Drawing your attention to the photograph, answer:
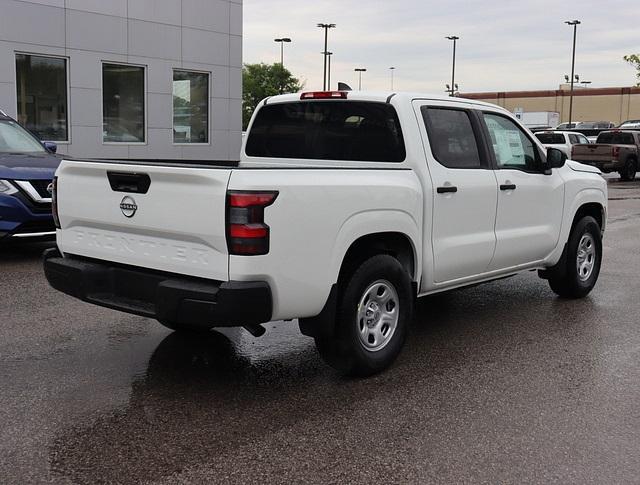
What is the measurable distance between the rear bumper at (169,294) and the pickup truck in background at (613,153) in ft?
85.6

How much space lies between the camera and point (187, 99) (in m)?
20.8

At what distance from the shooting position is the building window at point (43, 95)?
58.0ft

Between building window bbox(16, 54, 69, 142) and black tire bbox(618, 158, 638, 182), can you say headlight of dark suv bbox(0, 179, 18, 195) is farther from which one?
black tire bbox(618, 158, 638, 182)

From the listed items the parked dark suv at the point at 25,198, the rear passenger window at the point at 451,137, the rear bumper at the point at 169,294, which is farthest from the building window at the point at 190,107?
the rear bumper at the point at 169,294

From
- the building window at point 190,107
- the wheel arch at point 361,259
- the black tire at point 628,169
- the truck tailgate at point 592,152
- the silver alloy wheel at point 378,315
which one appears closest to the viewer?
the wheel arch at point 361,259

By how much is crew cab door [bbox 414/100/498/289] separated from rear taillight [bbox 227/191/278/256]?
1629 millimetres

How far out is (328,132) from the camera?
5953 mm

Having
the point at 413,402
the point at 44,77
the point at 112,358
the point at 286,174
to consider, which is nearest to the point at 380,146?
the point at 286,174

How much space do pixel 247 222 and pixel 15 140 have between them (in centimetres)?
750

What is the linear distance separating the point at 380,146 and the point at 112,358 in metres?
2.46

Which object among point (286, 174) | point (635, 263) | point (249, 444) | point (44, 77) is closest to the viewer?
point (249, 444)

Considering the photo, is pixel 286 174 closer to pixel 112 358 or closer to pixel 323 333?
pixel 323 333

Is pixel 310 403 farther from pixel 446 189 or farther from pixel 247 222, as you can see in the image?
pixel 446 189

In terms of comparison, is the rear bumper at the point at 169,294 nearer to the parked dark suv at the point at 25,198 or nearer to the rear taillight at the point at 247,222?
the rear taillight at the point at 247,222
